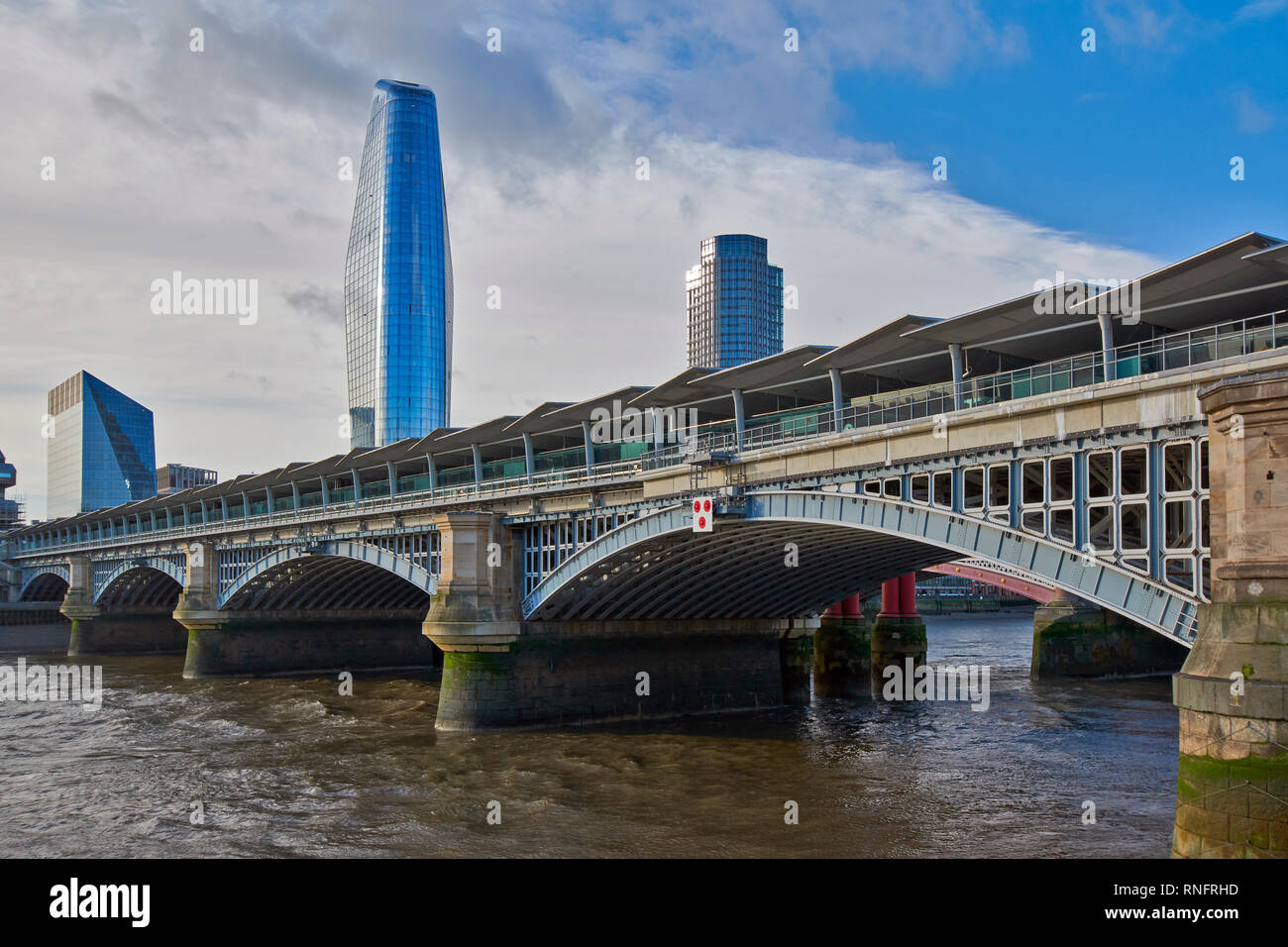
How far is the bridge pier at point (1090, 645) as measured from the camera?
59781mm

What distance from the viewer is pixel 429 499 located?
157ft

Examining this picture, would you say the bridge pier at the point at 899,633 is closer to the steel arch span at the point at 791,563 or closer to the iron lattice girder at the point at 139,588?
the steel arch span at the point at 791,563

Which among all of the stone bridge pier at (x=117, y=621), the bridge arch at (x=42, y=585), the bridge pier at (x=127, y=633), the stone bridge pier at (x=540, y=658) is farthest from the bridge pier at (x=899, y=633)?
the bridge arch at (x=42, y=585)

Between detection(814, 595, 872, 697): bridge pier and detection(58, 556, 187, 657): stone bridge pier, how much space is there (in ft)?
175

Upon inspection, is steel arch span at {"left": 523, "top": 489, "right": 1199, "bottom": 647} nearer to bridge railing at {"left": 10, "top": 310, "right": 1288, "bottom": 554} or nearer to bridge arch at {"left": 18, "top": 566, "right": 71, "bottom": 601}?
bridge railing at {"left": 10, "top": 310, "right": 1288, "bottom": 554}

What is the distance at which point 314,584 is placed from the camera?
210 ft

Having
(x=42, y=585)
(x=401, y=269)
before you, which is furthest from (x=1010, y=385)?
(x=401, y=269)

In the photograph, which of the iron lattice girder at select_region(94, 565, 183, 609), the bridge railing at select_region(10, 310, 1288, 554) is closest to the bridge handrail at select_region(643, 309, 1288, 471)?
the bridge railing at select_region(10, 310, 1288, 554)

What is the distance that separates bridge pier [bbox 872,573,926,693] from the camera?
54.3 metres

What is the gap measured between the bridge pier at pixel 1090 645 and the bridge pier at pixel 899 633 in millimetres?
A: 9215

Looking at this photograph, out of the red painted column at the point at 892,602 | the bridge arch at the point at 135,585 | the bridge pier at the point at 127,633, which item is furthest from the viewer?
the bridge pier at the point at 127,633
